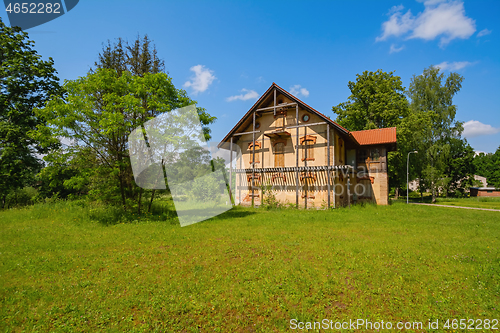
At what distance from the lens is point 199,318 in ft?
14.5

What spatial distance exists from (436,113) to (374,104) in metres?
15.8

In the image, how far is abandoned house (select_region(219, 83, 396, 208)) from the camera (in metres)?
20.5

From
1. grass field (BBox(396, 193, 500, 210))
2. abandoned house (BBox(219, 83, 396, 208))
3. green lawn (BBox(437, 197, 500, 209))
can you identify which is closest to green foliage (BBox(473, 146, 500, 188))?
grass field (BBox(396, 193, 500, 210))

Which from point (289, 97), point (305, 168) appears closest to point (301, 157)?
point (305, 168)

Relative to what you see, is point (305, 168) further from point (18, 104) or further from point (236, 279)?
point (18, 104)

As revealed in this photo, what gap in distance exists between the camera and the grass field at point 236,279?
14.6 feet

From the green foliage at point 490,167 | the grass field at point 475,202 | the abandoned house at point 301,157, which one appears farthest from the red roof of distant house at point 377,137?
the green foliage at point 490,167

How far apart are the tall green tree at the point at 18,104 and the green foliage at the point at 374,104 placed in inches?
1306

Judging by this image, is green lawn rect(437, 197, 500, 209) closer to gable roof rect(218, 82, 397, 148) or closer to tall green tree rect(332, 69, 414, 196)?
tall green tree rect(332, 69, 414, 196)

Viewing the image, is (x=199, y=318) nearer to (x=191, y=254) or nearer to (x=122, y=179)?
(x=191, y=254)

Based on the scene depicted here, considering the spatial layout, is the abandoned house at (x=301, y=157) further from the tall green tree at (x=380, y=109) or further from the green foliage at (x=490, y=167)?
the green foliage at (x=490, y=167)

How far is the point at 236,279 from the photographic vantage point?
5.93 metres

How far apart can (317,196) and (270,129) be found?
7.63 metres

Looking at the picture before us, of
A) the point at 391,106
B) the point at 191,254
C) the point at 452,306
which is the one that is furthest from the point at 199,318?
the point at 391,106
